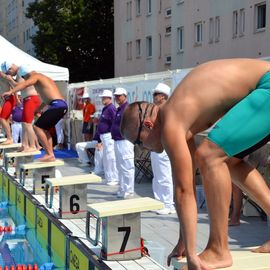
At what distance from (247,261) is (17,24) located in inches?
2873

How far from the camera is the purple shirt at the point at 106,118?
1115 cm

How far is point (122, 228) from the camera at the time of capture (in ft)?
17.3

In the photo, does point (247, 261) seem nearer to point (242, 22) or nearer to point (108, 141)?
point (108, 141)

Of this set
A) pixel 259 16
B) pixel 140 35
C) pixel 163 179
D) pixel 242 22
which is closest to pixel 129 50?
pixel 140 35

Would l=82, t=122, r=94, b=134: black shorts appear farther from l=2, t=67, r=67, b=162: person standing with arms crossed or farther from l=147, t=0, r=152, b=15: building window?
l=147, t=0, r=152, b=15: building window

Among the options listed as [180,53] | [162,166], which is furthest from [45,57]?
[162,166]

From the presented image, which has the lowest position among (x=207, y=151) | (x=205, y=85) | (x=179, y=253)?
(x=179, y=253)

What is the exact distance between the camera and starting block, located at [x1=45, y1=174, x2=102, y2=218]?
7230mm

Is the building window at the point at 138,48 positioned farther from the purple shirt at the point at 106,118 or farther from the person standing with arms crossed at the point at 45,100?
the person standing with arms crossed at the point at 45,100

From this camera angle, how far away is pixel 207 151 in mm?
3553

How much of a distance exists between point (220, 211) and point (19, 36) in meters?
71.1

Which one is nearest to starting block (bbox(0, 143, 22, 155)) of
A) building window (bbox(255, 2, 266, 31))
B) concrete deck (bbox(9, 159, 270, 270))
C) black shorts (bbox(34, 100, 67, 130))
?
black shorts (bbox(34, 100, 67, 130))

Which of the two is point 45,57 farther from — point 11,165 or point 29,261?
point 29,261

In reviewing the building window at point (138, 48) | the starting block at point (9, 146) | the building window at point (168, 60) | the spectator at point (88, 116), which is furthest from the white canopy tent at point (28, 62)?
the building window at point (138, 48)
